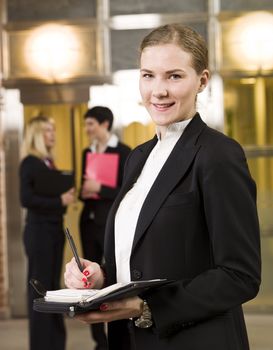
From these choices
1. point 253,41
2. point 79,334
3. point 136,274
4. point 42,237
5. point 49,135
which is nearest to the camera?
Result: point 136,274

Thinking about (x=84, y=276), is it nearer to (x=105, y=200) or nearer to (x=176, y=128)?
(x=176, y=128)

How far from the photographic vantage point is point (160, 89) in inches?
78.3

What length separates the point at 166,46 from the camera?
1969 mm

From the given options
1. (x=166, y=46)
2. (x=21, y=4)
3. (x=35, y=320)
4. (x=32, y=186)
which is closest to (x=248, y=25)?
(x=21, y=4)

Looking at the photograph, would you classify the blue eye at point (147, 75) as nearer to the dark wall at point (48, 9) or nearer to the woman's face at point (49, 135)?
the woman's face at point (49, 135)

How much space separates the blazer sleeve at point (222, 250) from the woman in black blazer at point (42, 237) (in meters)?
→ 3.55

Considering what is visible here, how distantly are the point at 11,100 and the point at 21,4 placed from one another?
0.83 m

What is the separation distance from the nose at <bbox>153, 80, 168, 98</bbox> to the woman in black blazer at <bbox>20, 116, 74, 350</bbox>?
356cm

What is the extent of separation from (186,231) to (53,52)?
18.0 feet

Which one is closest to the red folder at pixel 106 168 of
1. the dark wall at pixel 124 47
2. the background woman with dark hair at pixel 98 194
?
the background woman with dark hair at pixel 98 194

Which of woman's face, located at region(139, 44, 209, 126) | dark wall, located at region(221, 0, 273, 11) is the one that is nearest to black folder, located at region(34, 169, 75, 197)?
dark wall, located at region(221, 0, 273, 11)

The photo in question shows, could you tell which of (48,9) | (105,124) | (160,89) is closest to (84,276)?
(160,89)

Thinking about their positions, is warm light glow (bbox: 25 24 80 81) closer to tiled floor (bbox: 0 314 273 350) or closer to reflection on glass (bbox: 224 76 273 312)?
reflection on glass (bbox: 224 76 273 312)

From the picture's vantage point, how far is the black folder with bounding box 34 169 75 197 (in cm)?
554
